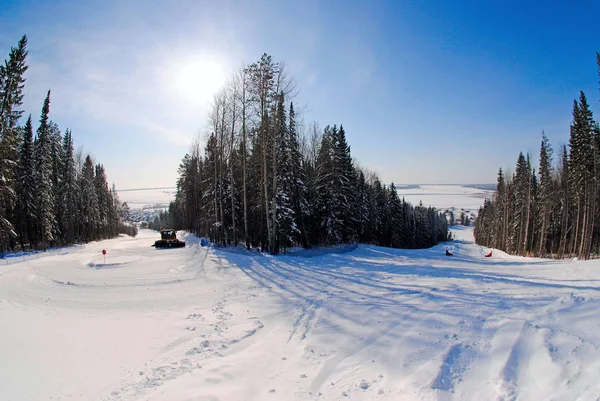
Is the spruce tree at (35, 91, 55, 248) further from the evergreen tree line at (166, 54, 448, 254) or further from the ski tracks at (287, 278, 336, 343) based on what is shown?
the ski tracks at (287, 278, 336, 343)

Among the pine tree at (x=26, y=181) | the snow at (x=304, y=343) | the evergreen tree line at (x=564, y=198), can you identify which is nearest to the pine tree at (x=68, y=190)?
the pine tree at (x=26, y=181)

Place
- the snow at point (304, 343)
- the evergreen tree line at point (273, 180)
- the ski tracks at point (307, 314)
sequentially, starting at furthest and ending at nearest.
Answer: the evergreen tree line at point (273, 180) < the ski tracks at point (307, 314) < the snow at point (304, 343)

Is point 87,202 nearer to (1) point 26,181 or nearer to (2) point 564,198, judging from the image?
(1) point 26,181

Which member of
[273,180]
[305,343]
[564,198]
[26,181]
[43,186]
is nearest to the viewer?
[305,343]

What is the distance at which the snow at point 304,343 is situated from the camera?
410 cm

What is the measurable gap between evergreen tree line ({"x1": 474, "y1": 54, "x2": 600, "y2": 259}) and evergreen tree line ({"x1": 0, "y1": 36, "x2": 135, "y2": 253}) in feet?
147

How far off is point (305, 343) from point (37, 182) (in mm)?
37172

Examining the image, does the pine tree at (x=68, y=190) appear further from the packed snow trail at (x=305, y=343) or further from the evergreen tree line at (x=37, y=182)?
the packed snow trail at (x=305, y=343)

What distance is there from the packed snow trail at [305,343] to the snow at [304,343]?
3 centimetres

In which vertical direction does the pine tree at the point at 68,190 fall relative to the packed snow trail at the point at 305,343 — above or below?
above

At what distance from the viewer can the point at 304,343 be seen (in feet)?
19.4

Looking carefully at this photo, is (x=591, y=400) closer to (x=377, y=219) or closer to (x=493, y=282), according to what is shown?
(x=493, y=282)

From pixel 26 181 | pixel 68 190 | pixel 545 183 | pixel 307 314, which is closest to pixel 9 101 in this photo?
pixel 26 181

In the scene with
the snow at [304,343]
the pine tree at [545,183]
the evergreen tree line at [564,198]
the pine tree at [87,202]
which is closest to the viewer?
the snow at [304,343]
